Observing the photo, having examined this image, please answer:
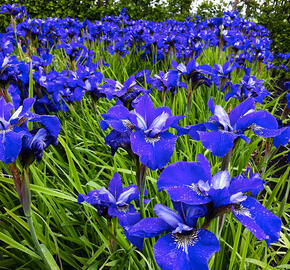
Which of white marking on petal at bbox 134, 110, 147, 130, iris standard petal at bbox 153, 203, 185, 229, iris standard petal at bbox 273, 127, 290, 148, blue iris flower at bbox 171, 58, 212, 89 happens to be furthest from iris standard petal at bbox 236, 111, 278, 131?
blue iris flower at bbox 171, 58, 212, 89

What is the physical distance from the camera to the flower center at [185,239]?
77cm

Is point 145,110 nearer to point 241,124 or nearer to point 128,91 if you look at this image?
point 241,124

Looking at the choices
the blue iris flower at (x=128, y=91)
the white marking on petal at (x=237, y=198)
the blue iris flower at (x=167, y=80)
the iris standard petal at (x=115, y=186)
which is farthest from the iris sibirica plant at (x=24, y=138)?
the blue iris flower at (x=167, y=80)

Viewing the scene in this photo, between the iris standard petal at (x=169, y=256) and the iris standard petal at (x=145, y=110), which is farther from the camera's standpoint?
the iris standard petal at (x=145, y=110)

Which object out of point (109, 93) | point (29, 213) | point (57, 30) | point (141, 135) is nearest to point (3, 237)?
point (29, 213)

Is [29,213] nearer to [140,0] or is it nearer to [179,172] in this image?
[179,172]

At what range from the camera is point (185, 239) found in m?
0.80

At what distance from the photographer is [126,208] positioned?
124 cm

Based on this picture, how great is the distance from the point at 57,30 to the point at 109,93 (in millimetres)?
3487

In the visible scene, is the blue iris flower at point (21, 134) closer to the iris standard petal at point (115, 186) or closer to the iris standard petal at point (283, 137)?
the iris standard petal at point (115, 186)

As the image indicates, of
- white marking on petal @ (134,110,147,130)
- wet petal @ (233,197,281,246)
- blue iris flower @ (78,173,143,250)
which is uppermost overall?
white marking on petal @ (134,110,147,130)

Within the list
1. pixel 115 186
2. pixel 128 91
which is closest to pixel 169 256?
pixel 115 186

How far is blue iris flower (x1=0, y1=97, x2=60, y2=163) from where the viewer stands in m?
0.98

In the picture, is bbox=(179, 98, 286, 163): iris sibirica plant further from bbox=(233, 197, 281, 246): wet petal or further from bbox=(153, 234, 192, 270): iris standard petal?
bbox=(153, 234, 192, 270): iris standard petal
